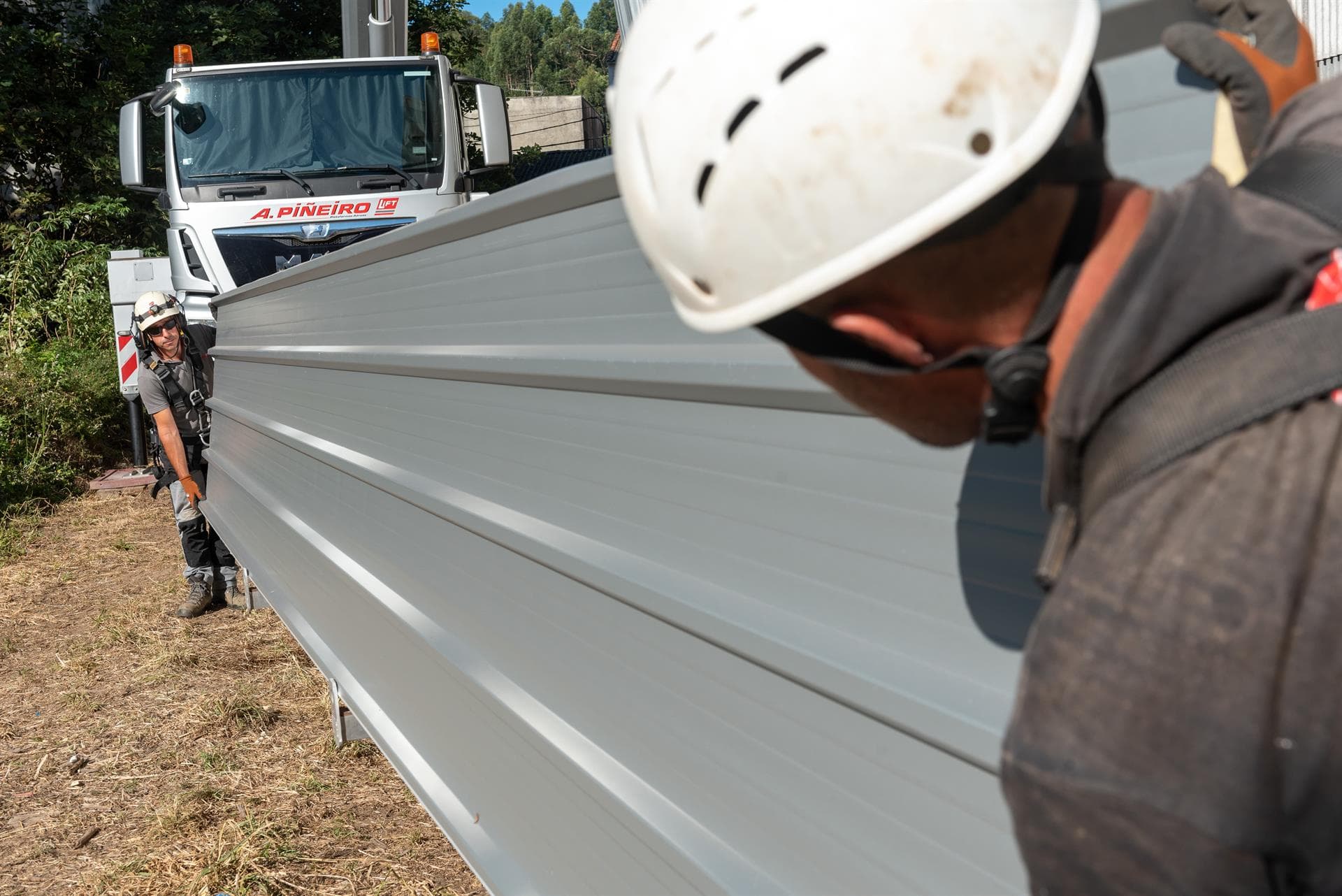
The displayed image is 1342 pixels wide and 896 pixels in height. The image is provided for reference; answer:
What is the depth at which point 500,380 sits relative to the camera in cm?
253

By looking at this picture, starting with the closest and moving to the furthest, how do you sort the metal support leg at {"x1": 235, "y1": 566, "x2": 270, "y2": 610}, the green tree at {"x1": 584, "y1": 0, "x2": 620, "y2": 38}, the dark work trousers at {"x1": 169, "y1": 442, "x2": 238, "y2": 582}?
the metal support leg at {"x1": 235, "y1": 566, "x2": 270, "y2": 610} < the dark work trousers at {"x1": 169, "y1": 442, "x2": 238, "y2": 582} < the green tree at {"x1": 584, "y1": 0, "x2": 620, "y2": 38}

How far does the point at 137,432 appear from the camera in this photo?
9.37 meters

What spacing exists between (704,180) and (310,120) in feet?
24.8

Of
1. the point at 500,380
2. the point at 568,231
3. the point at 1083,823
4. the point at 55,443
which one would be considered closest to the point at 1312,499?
the point at 1083,823

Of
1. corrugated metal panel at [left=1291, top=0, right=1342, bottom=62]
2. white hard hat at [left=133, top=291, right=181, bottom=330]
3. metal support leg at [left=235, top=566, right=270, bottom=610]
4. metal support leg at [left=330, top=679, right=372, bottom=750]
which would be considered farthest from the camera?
corrugated metal panel at [left=1291, top=0, right=1342, bottom=62]

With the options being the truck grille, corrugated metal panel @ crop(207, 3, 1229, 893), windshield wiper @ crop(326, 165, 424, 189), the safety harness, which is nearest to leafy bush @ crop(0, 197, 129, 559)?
the safety harness

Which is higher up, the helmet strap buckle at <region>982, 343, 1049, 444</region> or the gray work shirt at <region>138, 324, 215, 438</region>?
the helmet strap buckle at <region>982, 343, 1049, 444</region>

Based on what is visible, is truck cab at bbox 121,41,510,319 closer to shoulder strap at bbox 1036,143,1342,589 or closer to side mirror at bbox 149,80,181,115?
side mirror at bbox 149,80,181,115

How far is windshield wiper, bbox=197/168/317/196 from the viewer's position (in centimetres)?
782

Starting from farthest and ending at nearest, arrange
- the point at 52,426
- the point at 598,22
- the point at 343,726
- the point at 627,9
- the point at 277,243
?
the point at 598,22, the point at 52,426, the point at 277,243, the point at 343,726, the point at 627,9

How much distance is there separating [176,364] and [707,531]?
5755mm

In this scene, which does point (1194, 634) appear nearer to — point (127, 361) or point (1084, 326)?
point (1084, 326)

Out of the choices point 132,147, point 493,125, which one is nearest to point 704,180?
point 493,125

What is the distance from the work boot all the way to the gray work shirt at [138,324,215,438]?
0.89m
